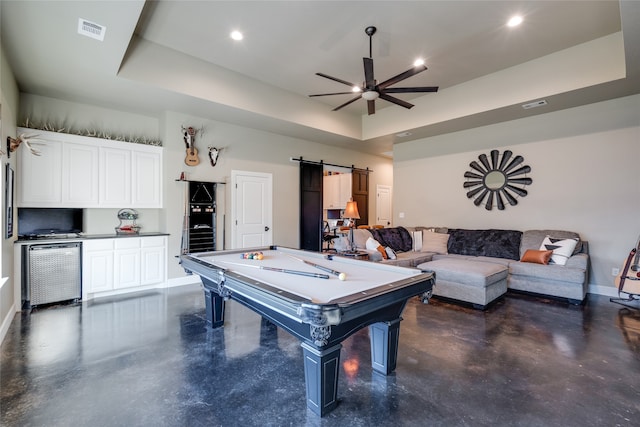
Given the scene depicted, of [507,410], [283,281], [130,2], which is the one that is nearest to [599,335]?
[507,410]

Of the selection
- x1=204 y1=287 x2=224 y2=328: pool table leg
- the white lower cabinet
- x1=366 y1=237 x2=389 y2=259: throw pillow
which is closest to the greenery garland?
the white lower cabinet

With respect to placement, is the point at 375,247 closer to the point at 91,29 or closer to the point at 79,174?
the point at 91,29

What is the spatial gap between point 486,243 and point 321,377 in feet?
15.4

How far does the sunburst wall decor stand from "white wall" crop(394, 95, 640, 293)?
0.11 meters

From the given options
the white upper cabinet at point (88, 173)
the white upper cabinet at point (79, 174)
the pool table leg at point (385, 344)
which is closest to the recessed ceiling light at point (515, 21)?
the pool table leg at point (385, 344)

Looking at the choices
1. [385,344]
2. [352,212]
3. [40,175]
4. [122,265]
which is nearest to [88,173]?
[40,175]

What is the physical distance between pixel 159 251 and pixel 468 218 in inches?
226

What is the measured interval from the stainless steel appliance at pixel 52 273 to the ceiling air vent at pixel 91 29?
2.64 meters

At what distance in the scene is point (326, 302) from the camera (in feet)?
5.53

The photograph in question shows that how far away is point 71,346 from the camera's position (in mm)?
2818

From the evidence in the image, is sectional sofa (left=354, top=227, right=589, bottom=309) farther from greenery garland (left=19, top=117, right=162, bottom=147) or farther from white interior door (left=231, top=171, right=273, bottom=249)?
greenery garland (left=19, top=117, right=162, bottom=147)

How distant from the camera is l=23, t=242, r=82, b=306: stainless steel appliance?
12.4 ft

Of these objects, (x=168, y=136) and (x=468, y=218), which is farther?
(x=468, y=218)

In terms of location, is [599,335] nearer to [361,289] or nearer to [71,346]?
→ [361,289]
